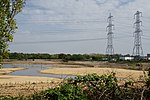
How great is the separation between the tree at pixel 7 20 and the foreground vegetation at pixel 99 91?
239cm

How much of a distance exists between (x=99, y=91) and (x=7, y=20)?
4198mm

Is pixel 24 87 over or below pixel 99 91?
below

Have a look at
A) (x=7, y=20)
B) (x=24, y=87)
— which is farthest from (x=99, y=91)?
(x=24, y=87)

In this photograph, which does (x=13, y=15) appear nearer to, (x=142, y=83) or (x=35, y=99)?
(x=35, y=99)

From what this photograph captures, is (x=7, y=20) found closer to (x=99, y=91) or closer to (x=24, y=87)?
(x=99, y=91)

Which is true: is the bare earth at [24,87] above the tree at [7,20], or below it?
below

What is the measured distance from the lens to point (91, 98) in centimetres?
934

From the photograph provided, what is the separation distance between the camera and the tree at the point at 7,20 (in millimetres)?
10984

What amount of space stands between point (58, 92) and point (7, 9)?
407 centimetres

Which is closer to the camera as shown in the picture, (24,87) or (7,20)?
(7,20)

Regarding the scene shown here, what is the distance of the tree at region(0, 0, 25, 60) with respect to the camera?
1098 centimetres

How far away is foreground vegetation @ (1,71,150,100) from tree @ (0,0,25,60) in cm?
239

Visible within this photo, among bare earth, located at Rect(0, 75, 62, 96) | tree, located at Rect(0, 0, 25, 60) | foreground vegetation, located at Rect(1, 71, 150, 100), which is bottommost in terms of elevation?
bare earth, located at Rect(0, 75, 62, 96)

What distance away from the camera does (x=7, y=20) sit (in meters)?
11.1
